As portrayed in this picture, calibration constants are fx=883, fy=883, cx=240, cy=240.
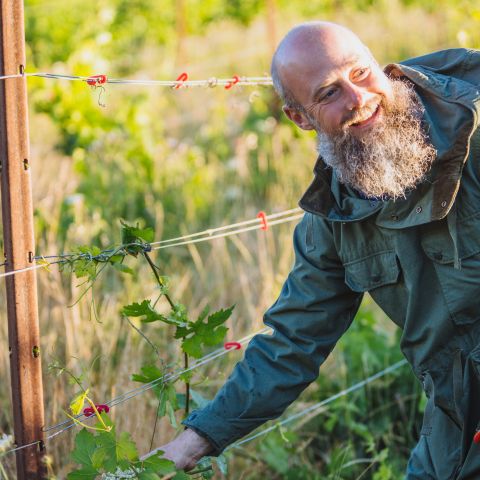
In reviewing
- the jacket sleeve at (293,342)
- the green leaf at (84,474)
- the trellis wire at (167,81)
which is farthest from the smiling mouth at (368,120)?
the green leaf at (84,474)

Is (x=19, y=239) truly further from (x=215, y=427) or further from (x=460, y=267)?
(x=460, y=267)

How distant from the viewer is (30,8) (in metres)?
11.8

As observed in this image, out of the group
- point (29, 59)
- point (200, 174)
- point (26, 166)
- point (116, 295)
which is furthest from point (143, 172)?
point (29, 59)

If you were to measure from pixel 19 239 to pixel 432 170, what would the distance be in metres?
1.08

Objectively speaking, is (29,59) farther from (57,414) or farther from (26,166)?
(26,166)

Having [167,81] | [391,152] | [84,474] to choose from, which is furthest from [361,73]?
[84,474]

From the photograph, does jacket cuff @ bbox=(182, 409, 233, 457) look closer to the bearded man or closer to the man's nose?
the bearded man

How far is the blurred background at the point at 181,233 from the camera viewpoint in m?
3.39

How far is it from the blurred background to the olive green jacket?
43cm

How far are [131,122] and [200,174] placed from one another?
0.66 m

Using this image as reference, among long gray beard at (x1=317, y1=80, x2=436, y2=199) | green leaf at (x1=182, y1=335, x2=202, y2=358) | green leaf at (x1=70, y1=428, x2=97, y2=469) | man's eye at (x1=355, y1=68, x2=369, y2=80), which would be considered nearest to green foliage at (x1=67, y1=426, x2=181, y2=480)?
green leaf at (x1=70, y1=428, x2=97, y2=469)

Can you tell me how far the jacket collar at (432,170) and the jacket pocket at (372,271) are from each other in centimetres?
11

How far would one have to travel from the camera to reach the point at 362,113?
2.38 meters

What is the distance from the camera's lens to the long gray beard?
2314 millimetres
